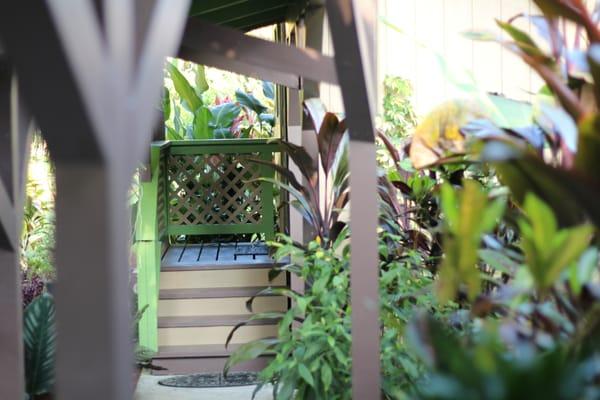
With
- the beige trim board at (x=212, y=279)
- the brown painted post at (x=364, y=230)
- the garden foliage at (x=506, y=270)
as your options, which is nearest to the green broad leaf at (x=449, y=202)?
the garden foliage at (x=506, y=270)

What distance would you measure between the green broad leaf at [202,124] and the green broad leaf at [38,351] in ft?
14.8

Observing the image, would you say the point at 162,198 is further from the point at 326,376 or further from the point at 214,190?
the point at 326,376

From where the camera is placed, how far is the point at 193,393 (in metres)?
5.24

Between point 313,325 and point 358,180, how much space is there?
0.81 meters

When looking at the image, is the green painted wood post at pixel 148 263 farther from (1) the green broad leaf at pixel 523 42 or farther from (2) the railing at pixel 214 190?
(1) the green broad leaf at pixel 523 42

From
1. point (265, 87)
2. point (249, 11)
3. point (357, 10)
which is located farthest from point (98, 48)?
point (265, 87)

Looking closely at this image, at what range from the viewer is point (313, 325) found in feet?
11.3

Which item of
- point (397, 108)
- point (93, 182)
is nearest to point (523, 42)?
point (93, 182)

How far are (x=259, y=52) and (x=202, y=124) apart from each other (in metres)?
5.01

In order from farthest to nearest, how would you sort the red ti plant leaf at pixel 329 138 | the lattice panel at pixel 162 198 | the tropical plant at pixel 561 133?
the lattice panel at pixel 162 198 → the red ti plant leaf at pixel 329 138 → the tropical plant at pixel 561 133

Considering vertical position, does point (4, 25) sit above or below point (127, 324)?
above

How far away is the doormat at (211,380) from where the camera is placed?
214 inches

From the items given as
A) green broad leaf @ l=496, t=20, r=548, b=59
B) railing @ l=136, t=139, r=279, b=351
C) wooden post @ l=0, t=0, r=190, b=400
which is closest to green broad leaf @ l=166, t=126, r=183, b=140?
railing @ l=136, t=139, r=279, b=351

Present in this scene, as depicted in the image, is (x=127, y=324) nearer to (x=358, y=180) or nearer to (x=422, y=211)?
(x=358, y=180)
